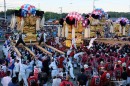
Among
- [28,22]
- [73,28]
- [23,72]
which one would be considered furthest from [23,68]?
[73,28]

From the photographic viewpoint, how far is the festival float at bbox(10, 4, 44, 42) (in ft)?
78.4

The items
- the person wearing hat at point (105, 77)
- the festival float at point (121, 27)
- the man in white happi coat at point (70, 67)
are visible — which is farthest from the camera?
the festival float at point (121, 27)

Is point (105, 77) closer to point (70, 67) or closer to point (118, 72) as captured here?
point (118, 72)

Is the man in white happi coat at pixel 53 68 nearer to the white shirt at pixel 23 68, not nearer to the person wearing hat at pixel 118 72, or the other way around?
the white shirt at pixel 23 68

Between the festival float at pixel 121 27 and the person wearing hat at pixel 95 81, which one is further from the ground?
the festival float at pixel 121 27

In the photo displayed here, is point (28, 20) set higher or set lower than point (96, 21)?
higher

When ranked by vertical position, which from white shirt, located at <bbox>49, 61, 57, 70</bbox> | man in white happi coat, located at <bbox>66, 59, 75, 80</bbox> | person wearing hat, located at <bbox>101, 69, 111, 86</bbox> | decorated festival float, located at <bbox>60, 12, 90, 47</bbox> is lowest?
man in white happi coat, located at <bbox>66, 59, 75, 80</bbox>

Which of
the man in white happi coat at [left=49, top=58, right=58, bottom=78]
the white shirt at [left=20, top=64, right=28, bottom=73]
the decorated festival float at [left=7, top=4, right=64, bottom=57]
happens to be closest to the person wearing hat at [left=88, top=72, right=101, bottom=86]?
the man in white happi coat at [left=49, top=58, right=58, bottom=78]

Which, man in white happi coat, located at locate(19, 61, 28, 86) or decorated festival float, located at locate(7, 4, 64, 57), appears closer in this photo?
man in white happi coat, located at locate(19, 61, 28, 86)

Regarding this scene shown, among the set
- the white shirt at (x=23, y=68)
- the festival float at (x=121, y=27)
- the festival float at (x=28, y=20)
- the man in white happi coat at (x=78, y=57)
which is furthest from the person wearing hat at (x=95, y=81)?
the festival float at (x=121, y=27)

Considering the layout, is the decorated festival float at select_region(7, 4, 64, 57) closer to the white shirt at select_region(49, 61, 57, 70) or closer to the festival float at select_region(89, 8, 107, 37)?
the festival float at select_region(89, 8, 107, 37)

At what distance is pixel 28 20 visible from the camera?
24.2 m

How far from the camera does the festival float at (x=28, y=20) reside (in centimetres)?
2391

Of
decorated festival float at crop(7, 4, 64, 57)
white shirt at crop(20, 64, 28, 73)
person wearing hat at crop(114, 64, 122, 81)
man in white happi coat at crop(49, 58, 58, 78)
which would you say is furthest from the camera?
decorated festival float at crop(7, 4, 64, 57)
